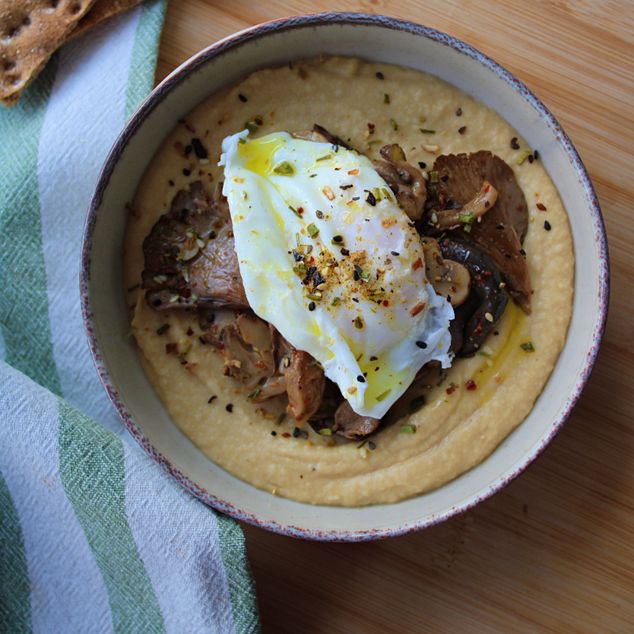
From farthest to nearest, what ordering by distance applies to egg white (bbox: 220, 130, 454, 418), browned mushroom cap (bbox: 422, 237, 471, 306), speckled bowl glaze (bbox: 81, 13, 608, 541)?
browned mushroom cap (bbox: 422, 237, 471, 306)
speckled bowl glaze (bbox: 81, 13, 608, 541)
egg white (bbox: 220, 130, 454, 418)

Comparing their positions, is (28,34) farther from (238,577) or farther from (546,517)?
(546,517)

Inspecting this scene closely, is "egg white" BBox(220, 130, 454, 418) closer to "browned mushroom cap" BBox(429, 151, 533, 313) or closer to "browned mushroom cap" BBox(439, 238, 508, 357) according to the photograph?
"browned mushroom cap" BBox(439, 238, 508, 357)

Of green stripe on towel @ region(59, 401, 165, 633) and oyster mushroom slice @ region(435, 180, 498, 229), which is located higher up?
oyster mushroom slice @ region(435, 180, 498, 229)

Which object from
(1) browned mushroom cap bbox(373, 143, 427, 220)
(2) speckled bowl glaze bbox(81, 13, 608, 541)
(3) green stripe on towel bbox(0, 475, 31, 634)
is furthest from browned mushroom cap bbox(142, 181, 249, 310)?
(3) green stripe on towel bbox(0, 475, 31, 634)

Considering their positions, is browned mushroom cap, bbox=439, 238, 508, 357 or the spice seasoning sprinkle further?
the spice seasoning sprinkle

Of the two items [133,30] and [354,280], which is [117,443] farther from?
[133,30]

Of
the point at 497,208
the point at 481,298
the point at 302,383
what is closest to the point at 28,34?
the point at 302,383

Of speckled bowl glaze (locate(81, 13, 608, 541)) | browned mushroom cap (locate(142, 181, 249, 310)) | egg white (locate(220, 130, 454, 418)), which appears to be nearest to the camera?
egg white (locate(220, 130, 454, 418))

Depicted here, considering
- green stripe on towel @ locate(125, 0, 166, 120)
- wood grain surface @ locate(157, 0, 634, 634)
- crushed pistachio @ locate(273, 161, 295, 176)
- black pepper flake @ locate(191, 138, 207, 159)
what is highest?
green stripe on towel @ locate(125, 0, 166, 120)

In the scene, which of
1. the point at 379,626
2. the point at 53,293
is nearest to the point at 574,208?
the point at 379,626
